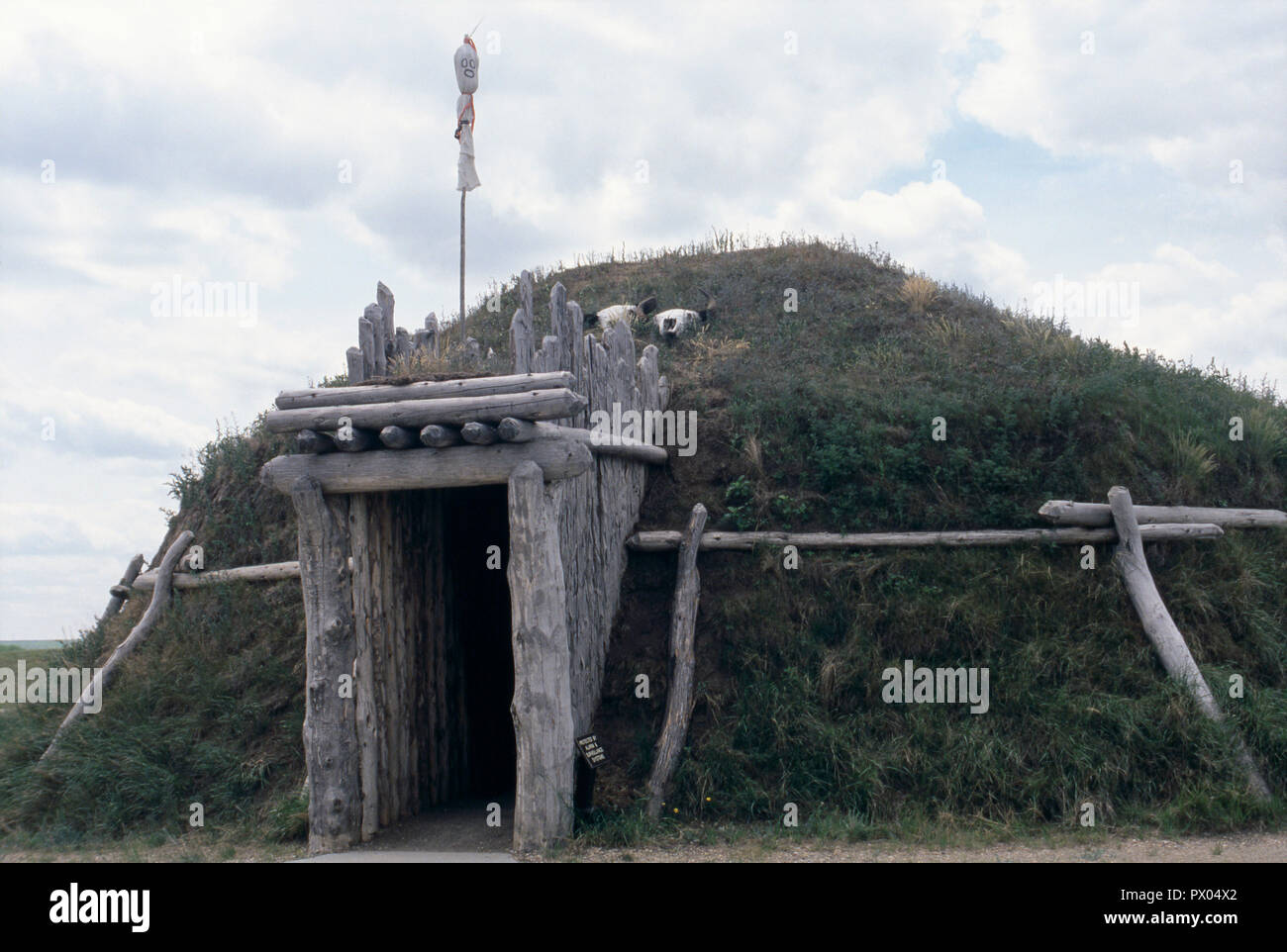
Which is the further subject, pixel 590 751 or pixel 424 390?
pixel 590 751

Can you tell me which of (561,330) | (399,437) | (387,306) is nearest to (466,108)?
(387,306)

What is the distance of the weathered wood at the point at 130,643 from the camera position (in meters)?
10.2

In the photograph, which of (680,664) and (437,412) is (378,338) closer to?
(437,412)

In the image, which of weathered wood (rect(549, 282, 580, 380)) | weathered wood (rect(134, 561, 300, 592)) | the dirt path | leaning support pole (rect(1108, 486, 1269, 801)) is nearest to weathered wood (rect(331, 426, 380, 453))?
weathered wood (rect(549, 282, 580, 380))

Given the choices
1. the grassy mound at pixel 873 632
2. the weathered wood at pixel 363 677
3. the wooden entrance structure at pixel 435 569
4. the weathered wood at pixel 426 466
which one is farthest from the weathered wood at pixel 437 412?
the grassy mound at pixel 873 632

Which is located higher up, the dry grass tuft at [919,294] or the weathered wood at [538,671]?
the dry grass tuft at [919,294]

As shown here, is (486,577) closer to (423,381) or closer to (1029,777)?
(423,381)

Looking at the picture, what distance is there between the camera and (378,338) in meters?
9.61

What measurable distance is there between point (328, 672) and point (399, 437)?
196 centimetres

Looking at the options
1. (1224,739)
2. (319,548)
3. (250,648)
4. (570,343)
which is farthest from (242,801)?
(1224,739)

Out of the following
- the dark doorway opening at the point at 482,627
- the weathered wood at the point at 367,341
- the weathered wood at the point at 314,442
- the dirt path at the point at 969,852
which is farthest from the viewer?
the dark doorway opening at the point at 482,627

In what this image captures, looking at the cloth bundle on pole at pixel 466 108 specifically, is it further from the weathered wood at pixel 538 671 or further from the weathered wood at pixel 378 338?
the weathered wood at pixel 538 671

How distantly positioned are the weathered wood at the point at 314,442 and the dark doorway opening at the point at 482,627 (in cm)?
185

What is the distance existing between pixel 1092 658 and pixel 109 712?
943 cm
